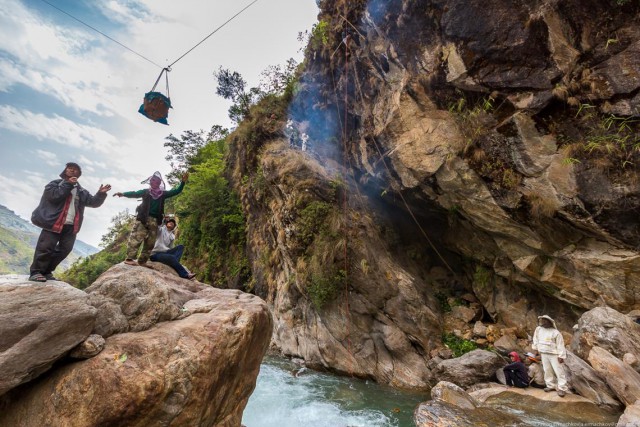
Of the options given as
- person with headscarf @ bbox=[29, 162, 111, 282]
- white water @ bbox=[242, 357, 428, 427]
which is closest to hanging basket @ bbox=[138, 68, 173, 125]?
person with headscarf @ bbox=[29, 162, 111, 282]

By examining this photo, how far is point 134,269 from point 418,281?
10.4 m

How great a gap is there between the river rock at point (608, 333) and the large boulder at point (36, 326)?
9.67 meters

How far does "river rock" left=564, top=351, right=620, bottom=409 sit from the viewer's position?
593cm

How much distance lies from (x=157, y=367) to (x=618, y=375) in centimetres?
784

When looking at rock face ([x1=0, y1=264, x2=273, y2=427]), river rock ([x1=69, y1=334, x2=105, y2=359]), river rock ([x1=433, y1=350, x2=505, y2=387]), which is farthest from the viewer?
river rock ([x1=433, y1=350, x2=505, y2=387])

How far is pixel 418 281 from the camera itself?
12508 millimetres

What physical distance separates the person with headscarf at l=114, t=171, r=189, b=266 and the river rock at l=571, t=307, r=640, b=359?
9453mm

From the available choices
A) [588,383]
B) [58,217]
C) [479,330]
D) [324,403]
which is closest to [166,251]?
[58,217]

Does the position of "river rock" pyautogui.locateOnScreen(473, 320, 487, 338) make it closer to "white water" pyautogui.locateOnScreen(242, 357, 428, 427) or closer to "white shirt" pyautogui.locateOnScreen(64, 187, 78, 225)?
"white water" pyautogui.locateOnScreen(242, 357, 428, 427)

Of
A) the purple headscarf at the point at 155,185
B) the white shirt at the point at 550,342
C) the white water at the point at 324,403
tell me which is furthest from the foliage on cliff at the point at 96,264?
the white shirt at the point at 550,342

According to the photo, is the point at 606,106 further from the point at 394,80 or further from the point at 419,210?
the point at 419,210

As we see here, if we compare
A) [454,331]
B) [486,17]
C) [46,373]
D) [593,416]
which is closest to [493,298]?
[454,331]

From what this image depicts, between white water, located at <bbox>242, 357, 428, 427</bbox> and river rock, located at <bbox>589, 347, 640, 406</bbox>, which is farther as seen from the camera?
white water, located at <bbox>242, 357, 428, 427</bbox>

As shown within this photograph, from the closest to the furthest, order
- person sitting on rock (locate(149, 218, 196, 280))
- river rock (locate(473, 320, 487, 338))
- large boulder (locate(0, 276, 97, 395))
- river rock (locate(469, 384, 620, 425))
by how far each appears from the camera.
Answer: large boulder (locate(0, 276, 97, 395)) → river rock (locate(469, 384, 620, 425)) → person sitting on rock (locate(149, 218, 196, 280)) → river rock (locate(473, 320, 487, 338))
